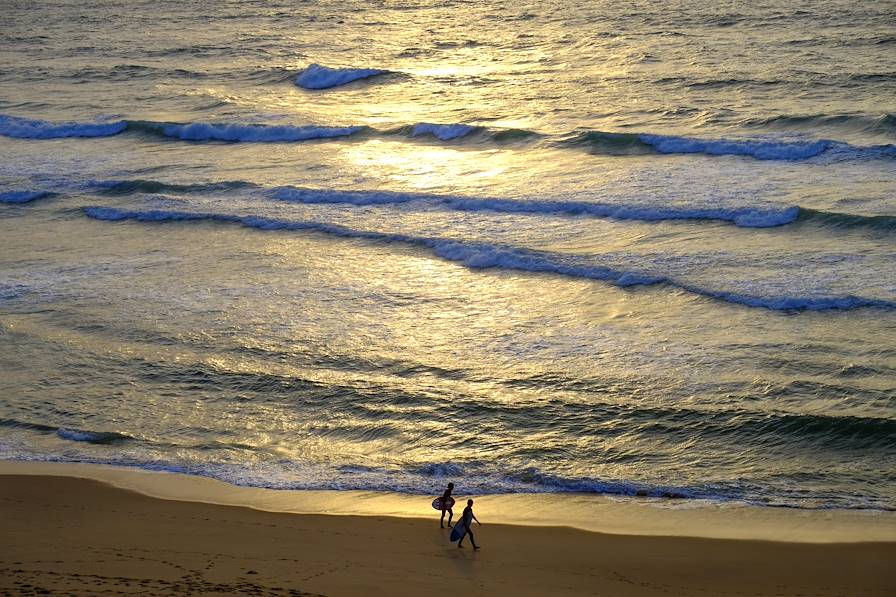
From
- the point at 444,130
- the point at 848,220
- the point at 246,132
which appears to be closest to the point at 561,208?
the point at 848,220

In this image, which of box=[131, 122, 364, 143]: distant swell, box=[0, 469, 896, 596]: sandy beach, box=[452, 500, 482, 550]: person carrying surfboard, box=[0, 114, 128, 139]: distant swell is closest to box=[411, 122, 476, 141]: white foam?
box=[131, 122, 364, 143]: distant swell

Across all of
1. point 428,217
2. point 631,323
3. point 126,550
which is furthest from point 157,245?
point 126,550

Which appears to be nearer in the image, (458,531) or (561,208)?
(458,531)

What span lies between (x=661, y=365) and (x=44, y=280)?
11.9 meters

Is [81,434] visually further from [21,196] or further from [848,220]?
[848,220]

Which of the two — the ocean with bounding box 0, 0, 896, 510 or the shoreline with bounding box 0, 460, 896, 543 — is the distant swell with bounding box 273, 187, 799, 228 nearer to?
the ocean with bounding box 0, 0, 896, 510

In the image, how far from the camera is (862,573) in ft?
37.5

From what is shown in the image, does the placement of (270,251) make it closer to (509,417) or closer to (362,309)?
(362,309)

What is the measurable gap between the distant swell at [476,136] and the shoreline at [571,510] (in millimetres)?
15616

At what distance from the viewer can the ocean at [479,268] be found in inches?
582

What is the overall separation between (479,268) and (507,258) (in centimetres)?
59

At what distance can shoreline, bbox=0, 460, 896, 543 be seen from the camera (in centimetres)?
1243

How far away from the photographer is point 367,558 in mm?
11844

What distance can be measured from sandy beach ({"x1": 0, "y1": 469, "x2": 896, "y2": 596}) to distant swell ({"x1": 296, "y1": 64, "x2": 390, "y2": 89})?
27407 mm
